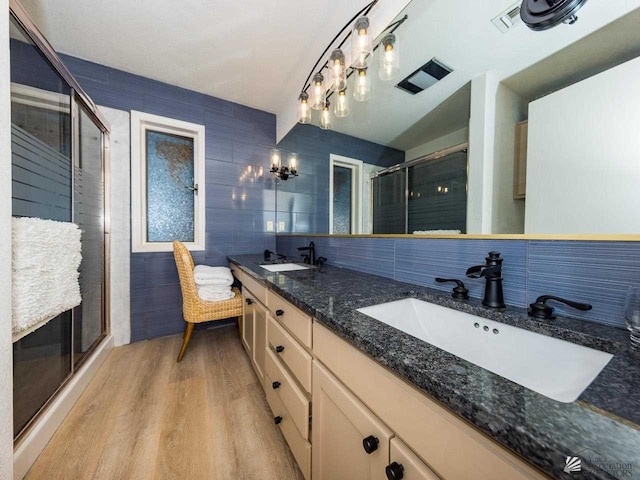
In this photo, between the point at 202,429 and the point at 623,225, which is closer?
the point at 623,225

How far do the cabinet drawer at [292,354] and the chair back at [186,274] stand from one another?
35.7 inches

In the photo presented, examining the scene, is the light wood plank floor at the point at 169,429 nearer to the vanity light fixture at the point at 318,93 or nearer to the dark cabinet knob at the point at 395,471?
the dark cabinet knob at the point at 395,471

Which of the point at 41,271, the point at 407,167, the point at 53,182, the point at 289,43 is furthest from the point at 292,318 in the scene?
the point at 289,43

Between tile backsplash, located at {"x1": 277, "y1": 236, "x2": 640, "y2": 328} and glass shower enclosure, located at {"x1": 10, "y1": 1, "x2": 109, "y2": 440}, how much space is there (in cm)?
191

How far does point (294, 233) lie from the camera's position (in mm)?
2477

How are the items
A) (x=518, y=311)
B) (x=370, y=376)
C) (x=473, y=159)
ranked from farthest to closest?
(x=473, y=159) < (x=518, y=311) < (x=370, y=376)

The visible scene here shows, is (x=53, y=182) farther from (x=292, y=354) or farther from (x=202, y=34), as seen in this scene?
(x=292, y=354)

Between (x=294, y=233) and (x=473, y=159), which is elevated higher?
(x=473, y=159)

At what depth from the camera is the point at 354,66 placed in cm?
143

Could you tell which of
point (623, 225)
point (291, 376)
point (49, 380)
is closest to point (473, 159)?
point (623, 225)

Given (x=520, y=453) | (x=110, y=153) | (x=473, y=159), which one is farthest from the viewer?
(x=110, y=153)

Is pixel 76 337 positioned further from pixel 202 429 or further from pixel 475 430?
pixel 475 430

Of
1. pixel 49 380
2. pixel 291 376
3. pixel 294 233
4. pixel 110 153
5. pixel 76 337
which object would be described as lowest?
pixel 49 380

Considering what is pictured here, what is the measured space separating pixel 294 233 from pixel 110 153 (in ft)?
5.73
